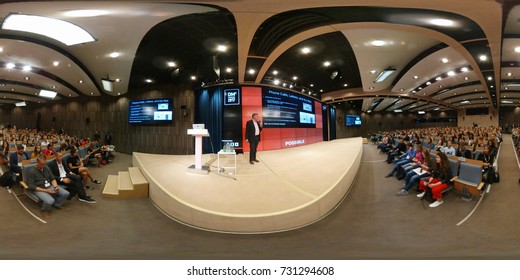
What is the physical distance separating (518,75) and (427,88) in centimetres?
60

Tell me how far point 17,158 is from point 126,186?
64 centimetres

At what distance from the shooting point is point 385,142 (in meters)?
Result: 1.30

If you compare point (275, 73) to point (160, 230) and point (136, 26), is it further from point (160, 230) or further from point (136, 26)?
point (160, 230)

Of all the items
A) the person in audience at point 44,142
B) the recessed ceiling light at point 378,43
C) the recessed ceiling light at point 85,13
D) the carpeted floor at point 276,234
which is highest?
the recessed ceiling light at point 85,13

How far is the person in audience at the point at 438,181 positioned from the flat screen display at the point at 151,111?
139cm

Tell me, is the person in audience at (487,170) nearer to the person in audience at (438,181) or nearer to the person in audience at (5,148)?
the person in audience at (438,181)

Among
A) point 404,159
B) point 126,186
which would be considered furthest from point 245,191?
point 404,159

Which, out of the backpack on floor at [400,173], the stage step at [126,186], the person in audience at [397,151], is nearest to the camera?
the stage step at [126,186]

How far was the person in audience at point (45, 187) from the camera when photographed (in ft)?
2.59

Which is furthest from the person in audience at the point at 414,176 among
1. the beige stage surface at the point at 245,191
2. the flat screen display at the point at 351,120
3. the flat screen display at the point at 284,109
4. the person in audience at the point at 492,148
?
the person in audience at the point at 492,148

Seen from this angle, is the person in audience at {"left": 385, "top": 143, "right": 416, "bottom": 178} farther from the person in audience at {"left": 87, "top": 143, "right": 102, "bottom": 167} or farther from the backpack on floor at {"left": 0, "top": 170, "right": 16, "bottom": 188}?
the backpack on floor at {"left": 0, "top": 170, "right": 16, "bottom": 188}

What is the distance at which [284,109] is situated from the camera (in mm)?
919

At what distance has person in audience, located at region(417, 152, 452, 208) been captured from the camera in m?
0.90

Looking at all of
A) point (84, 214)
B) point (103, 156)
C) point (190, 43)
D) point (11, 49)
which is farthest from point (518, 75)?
point (11, 49)
